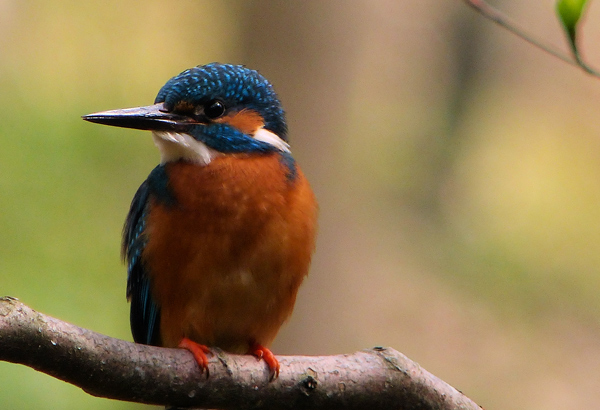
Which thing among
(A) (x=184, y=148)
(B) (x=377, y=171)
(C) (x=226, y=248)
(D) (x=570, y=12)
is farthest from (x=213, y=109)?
(B) (x=377, y=171)

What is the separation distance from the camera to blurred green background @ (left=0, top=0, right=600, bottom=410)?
192 inches

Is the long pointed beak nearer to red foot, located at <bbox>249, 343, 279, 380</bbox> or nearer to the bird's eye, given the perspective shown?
the bird's eye

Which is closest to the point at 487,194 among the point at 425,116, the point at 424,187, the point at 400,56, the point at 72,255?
the point at 424,187

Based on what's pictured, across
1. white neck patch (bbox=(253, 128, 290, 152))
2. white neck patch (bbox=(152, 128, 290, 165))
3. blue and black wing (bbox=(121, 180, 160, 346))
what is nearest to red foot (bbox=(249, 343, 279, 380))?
blue and black wing (bbox=(121, 180, 160, 346))

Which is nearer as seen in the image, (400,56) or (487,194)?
(487,194)

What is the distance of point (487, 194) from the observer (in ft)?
21.9

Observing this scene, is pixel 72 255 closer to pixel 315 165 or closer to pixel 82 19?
pixel 315 165

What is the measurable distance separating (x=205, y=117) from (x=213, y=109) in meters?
0.06

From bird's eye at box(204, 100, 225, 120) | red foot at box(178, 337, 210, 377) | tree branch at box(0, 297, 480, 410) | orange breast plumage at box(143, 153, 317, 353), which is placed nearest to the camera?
tree branch at box(0, 297, 480, 410)

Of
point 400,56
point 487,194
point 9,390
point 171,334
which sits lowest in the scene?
point 9,390

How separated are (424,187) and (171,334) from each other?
426 cm

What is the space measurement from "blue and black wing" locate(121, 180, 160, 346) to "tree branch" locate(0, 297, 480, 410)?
0.59 m

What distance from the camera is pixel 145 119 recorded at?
290 centimetres

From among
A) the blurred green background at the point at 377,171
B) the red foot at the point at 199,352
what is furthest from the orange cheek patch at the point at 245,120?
the blurred green background at the point at 377,171
